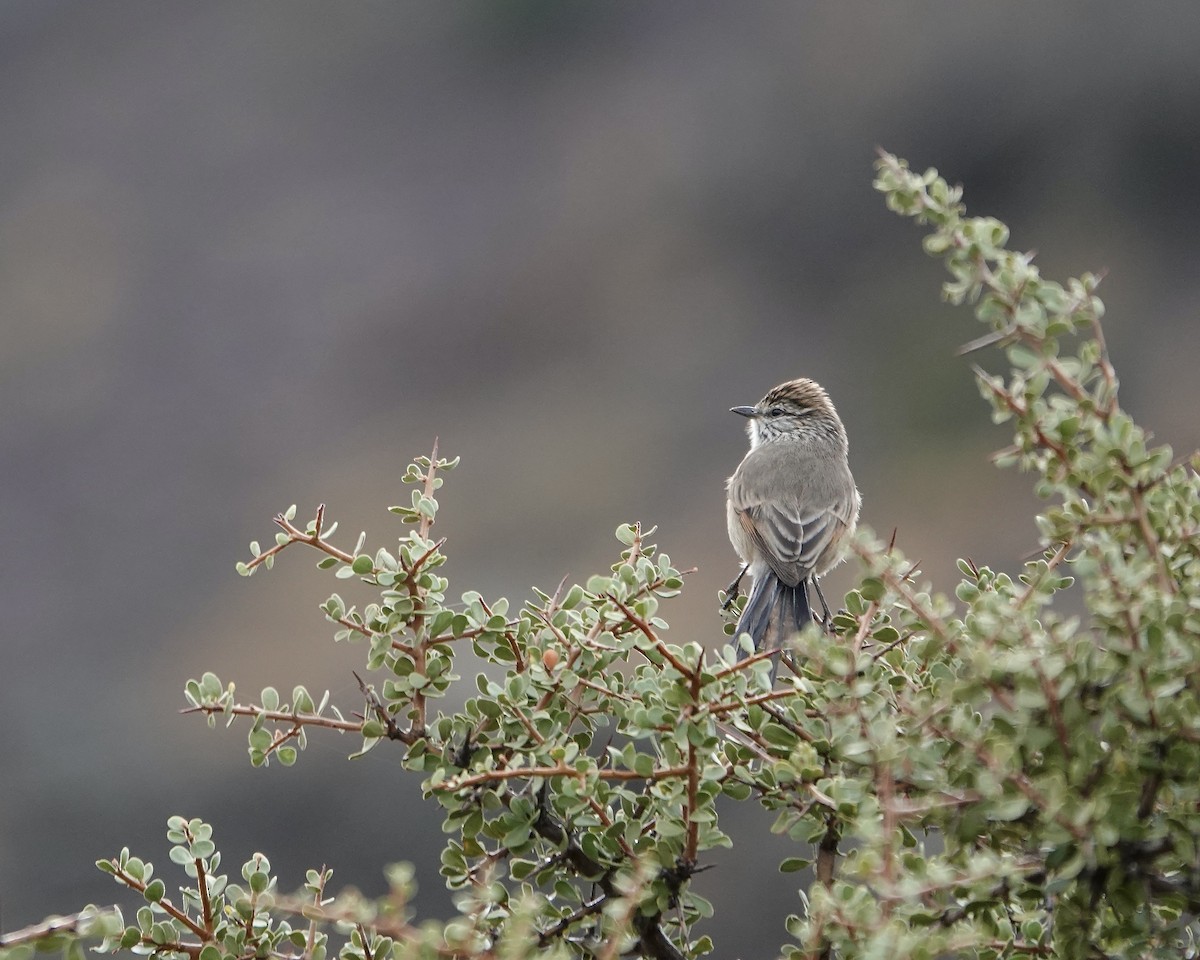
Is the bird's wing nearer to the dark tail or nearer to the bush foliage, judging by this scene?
the dark tail

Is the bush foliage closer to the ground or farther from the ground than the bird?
closer to the ground

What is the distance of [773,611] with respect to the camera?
5.06 metres

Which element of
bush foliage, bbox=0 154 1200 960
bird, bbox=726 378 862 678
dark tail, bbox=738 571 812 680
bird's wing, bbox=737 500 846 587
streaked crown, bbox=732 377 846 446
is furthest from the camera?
streaked crown, bbox=732 377 846 446

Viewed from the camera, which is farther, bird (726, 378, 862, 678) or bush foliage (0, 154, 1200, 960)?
bird (726, 378, 862, 678)

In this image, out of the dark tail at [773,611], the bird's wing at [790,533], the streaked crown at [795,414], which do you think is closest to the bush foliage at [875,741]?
the dark tail at [773,611]

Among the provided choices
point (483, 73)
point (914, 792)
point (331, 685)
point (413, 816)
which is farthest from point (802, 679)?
point (483, 73)

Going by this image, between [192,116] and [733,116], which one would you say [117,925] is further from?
[192,116]

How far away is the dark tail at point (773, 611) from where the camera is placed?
477cm

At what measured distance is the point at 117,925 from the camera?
79.7 inches

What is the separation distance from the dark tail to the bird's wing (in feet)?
0.16

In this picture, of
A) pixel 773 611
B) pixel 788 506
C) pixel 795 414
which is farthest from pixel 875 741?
pixel 795 414

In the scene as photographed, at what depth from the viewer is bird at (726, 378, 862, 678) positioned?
5152 millimetres

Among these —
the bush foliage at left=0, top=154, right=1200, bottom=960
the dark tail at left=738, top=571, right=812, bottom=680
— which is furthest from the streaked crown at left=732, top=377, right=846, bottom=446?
the bush foliage at left=0, top=154, right=1200, bottom=960

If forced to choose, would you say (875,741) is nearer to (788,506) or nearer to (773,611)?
(773,611)
